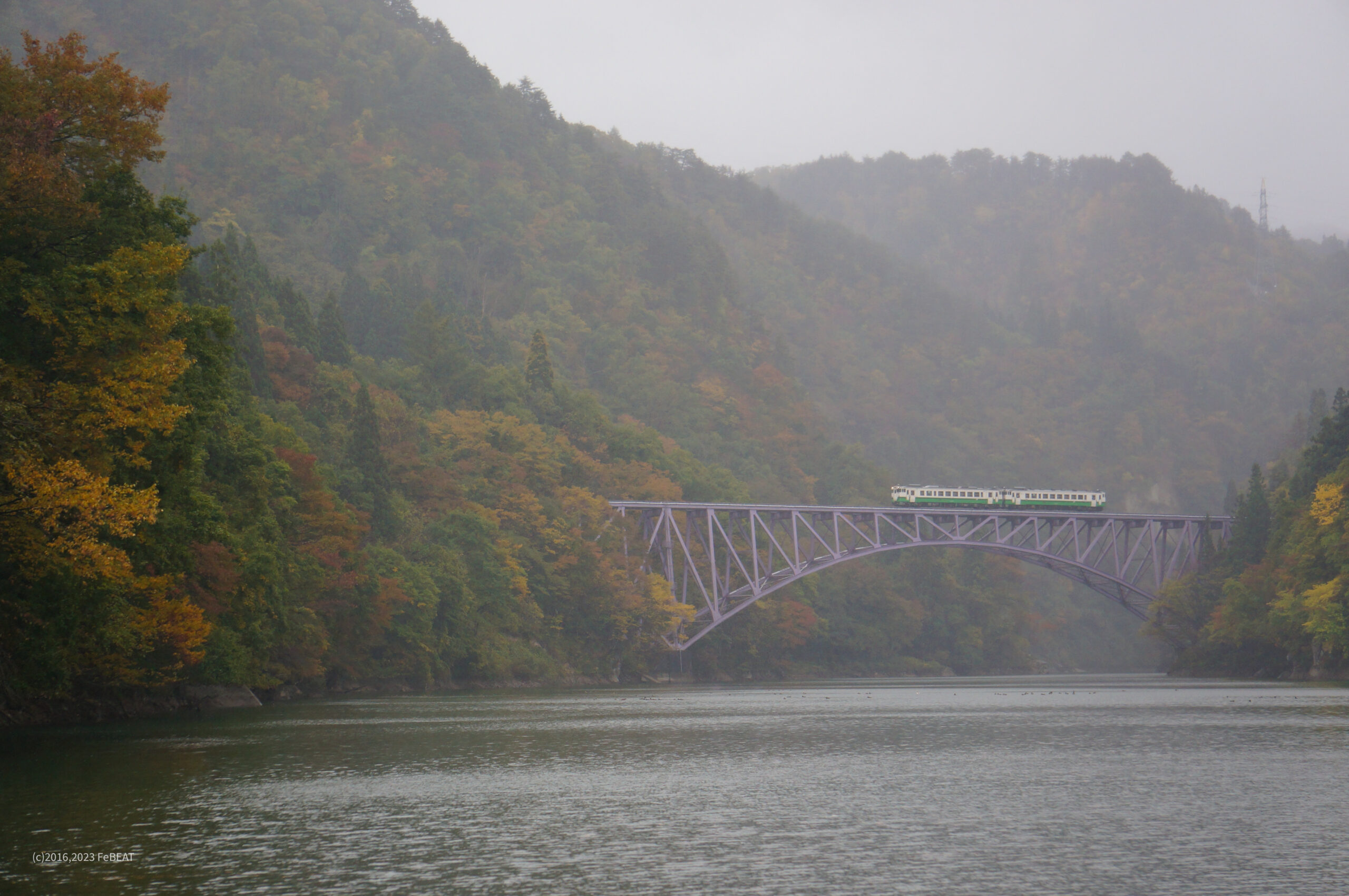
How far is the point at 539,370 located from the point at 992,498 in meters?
38.0

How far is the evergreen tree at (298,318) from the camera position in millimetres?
86125

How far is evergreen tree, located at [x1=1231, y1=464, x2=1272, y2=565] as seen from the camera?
93.8 meters

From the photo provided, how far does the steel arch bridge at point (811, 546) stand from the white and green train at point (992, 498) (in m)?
1.10

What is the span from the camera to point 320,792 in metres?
24.0

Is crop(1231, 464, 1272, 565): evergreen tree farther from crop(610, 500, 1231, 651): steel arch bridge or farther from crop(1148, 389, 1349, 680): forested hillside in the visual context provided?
crop(610, 500, 1231, 651): steel arch bridge

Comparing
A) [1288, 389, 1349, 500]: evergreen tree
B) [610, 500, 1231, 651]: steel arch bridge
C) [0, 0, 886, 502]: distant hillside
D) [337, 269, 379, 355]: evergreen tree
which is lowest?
[610, 500, 1231, 651]: steel arch bridge

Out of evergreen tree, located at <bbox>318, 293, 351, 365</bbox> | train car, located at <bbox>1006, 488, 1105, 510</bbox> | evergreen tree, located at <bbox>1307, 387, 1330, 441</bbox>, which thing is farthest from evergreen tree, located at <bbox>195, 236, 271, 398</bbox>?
evergreen tree, located at <bbox>1307, 387, 1330, 441</bbox>

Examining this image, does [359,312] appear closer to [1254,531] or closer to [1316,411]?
[1254,531]

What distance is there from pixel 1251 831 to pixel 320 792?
15711 mm

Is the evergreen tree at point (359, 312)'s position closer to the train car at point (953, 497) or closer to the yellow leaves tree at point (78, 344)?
the train car at point (953, 497)

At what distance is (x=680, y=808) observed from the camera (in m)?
22.8

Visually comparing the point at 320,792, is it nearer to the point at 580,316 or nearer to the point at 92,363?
the point at 92,363

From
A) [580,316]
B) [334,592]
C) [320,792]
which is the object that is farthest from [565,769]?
[580,316]

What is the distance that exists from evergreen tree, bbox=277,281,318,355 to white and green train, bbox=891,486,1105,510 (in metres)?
43.7
